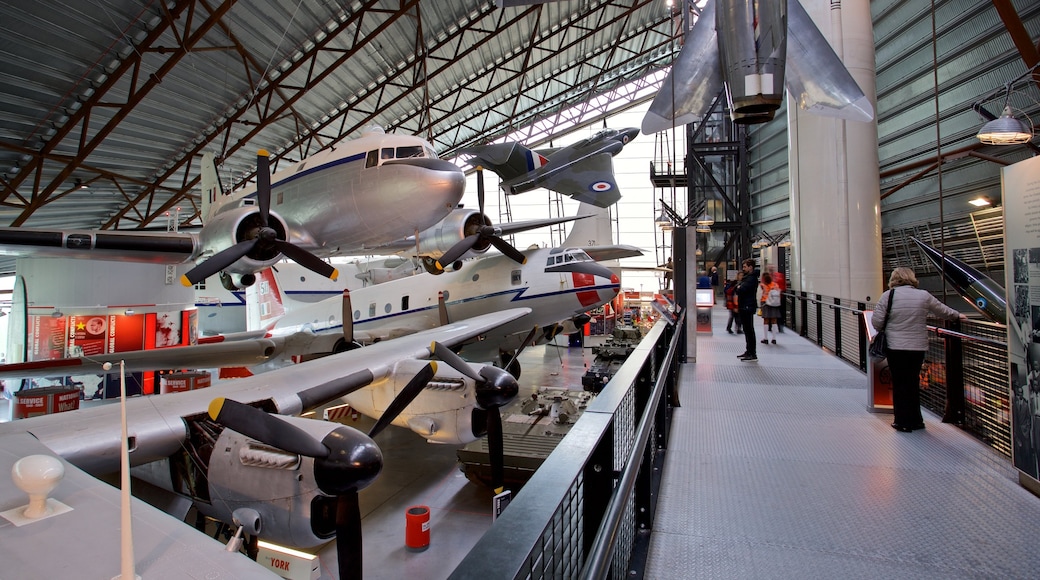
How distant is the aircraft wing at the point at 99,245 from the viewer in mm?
7824

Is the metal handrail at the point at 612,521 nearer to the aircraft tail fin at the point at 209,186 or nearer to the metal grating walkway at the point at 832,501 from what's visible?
the metal grating walkway at the point at 832,501

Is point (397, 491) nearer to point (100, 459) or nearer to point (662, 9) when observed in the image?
point (100, 459)

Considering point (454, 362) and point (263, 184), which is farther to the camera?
point (263, 184)

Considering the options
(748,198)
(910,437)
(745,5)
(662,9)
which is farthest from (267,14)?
(748,198)

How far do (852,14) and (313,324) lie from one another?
614 inches

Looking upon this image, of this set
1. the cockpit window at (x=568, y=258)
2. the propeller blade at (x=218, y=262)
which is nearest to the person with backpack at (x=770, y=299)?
the cockpit window at (x=568, y=258)

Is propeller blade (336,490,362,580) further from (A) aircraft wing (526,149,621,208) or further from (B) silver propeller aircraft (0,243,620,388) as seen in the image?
(A) aircraft wing (526,149,621,208)

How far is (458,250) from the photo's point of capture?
451 inches

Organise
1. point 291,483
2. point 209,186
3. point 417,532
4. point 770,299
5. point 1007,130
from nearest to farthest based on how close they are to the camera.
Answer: point 291,483 → point 417,532 → point 1007,130 → point 770,299 → point 209,186

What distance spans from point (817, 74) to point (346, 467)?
344 inches

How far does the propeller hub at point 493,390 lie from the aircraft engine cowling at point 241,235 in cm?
444

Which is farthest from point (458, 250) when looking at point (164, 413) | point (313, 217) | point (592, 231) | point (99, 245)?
point (592, 231)

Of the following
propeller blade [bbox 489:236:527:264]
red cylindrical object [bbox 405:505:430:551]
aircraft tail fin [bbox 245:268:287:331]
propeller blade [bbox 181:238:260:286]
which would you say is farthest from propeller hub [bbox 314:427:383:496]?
aircraft tail fin [bbox 245:268:287:331]

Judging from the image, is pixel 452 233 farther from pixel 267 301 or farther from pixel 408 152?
pixel 267 301
